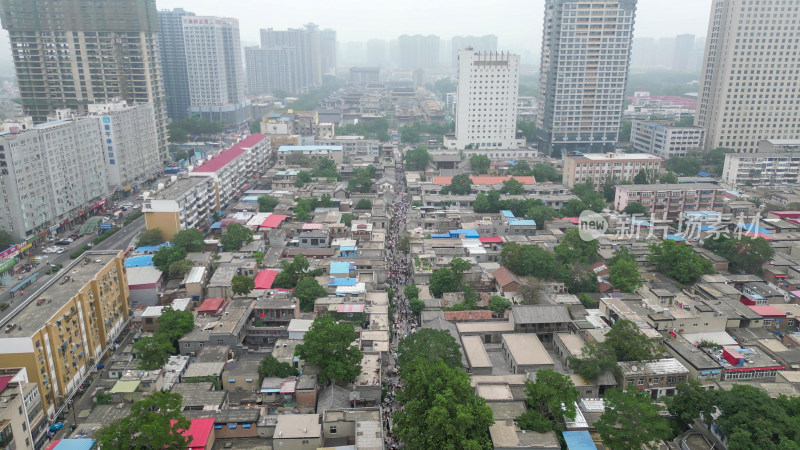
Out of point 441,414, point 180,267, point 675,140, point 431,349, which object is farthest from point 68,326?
point 675,140

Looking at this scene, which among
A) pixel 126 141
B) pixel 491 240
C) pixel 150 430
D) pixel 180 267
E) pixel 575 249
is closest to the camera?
pixel 150 430

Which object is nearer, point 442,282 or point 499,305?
point 499,305

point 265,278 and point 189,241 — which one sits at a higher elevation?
point 189,241

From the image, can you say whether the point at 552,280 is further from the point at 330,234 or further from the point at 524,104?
the point at 524,104

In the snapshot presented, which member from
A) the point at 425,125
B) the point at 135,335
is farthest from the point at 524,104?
the point at 135,335

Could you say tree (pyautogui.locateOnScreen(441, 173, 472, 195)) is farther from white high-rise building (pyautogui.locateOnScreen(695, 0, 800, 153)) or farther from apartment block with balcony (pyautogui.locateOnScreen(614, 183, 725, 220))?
white high-rise building (pyautogui.locateOnScreen(695, 0, 800, 153))

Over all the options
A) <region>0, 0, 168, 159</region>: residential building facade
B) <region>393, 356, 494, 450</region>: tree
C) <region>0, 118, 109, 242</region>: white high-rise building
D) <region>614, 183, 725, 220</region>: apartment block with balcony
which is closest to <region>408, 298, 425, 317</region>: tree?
<region>393, 356, 494, 450</region>: tree

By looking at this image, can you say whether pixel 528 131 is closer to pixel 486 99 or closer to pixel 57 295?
pixel 486 99
